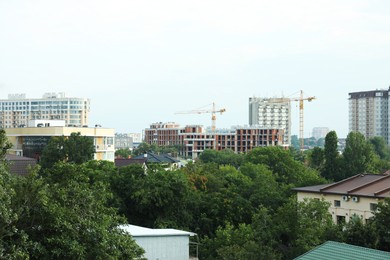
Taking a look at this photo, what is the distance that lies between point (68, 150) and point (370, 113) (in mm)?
134511

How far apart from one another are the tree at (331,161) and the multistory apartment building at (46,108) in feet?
329

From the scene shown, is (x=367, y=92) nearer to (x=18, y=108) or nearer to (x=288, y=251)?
(x=18, y=108)

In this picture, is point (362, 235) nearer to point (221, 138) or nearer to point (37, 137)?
point (37, 137)

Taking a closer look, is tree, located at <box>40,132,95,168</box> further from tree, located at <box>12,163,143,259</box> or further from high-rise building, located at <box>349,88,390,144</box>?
high-rise building, located at <box>349,88,390,144</box>

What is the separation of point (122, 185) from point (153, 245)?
39.6 feet

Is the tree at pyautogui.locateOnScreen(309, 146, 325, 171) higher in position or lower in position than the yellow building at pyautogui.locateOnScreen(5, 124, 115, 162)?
lower

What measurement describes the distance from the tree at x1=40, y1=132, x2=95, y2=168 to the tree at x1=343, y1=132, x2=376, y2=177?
19.5 m

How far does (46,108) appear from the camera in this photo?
154000 mm

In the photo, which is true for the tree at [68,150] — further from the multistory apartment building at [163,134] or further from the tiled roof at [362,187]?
the multistory apartment building at [163,134]

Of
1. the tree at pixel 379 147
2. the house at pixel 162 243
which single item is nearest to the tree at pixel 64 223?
the house at pixel 162 243

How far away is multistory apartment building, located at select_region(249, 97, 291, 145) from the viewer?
189 metres

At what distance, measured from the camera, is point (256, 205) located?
118 ft

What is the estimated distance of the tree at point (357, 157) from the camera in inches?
2142

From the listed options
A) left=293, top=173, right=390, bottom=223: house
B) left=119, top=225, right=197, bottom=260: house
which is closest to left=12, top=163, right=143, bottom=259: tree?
left=119, top=225, right=197, bottom=260: house
